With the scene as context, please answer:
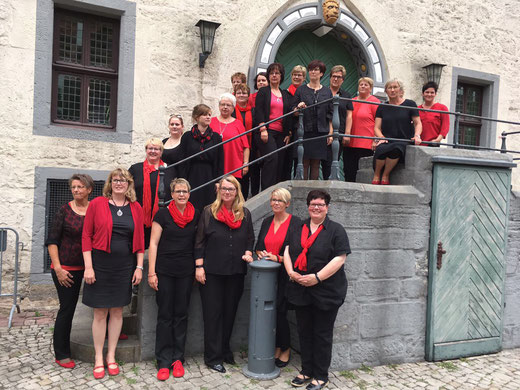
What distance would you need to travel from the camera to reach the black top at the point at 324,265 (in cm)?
391

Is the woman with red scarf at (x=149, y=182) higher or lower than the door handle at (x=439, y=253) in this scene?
higher

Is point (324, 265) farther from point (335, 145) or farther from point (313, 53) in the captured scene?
point (313, 53)

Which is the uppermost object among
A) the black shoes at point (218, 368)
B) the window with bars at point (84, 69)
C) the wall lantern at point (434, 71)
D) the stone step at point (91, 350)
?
the wall lantern at point (434, 71)

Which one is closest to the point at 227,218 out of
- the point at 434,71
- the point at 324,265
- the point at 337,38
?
the point at 324,265

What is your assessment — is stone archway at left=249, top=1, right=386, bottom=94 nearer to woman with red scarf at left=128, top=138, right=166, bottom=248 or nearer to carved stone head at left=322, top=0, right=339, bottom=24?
carved stone head at left=322, top=0, right=339, bottom=24

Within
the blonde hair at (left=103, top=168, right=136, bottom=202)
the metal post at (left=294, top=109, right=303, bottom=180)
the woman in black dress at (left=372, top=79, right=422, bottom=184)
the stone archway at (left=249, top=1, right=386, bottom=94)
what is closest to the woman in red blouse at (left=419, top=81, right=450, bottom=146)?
the woman in black dress at (left=372, top=79, right=422, bottom=184)

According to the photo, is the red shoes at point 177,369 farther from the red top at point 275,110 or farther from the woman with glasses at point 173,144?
the red top at point 275,110

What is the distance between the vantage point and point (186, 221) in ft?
13.9

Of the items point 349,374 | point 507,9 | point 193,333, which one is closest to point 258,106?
point 193,333

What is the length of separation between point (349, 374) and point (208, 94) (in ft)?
14.7

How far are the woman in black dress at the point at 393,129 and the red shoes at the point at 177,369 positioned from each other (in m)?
2.86

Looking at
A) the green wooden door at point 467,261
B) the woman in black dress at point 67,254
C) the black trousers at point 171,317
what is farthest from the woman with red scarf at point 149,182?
the green wooden door at point 467,261

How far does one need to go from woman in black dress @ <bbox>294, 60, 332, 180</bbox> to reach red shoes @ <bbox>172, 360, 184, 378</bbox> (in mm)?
2568

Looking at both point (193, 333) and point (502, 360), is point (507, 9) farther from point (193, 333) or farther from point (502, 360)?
point (193, 333)
